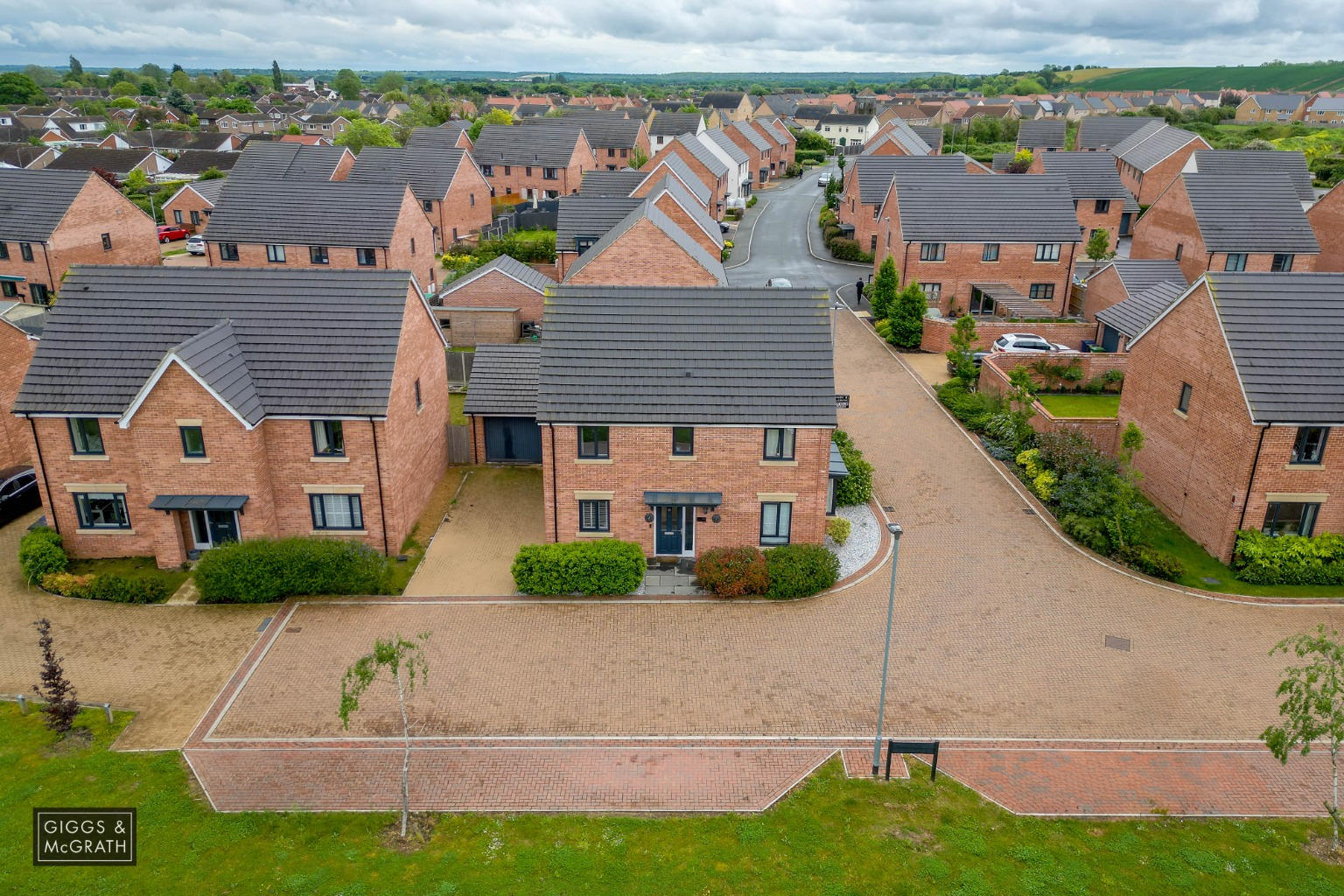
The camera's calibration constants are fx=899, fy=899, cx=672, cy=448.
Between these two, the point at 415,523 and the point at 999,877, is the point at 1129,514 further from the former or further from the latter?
the point at 415,523

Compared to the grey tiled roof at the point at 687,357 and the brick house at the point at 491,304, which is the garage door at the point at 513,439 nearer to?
the grey tiled roof at the point at 687,357

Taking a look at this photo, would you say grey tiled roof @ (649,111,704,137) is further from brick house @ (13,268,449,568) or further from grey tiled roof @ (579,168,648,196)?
brick house @ (13,268,449,568)

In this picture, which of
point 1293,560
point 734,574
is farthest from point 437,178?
point 1293,560

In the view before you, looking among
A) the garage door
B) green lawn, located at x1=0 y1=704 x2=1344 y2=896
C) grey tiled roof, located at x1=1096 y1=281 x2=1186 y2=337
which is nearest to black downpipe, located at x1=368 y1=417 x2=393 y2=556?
the garage door

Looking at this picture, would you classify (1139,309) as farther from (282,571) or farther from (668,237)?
(282,571)

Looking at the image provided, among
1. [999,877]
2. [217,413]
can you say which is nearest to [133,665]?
[217,413]
